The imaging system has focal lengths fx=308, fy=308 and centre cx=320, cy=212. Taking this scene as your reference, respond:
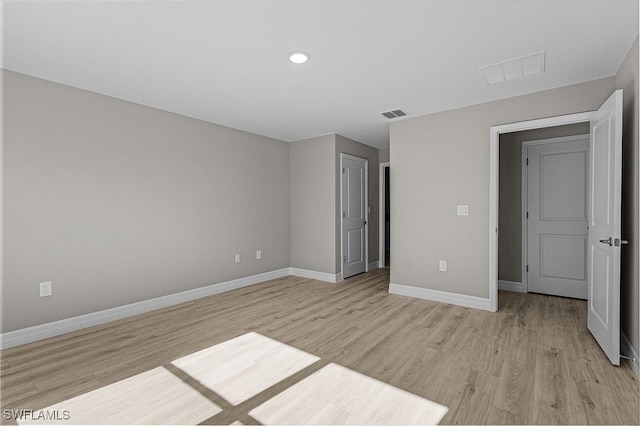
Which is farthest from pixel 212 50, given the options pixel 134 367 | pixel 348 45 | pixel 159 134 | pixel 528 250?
pixel 528 250

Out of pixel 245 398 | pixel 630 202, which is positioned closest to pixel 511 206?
pixel 630 202

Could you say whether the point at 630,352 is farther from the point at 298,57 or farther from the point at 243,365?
the point at 298,57

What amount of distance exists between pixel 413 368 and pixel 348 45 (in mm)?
2554

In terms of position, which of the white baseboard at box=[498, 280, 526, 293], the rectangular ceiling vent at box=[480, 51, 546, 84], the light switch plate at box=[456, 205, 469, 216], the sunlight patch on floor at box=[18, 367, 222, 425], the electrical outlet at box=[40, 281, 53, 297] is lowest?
the sunlight patch on floor at box=[18, 367, 222, 425]

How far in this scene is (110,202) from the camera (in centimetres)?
344

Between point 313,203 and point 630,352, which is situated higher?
point 313,203

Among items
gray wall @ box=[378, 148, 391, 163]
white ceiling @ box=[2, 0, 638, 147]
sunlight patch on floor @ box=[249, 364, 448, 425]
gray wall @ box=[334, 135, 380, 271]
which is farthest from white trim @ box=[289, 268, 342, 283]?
sunlight patch on floor @ box=[249, 364, 448, 425]

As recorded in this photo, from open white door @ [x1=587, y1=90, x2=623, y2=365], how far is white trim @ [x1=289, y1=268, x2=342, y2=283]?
325cm

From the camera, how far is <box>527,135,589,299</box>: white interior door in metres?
4.12

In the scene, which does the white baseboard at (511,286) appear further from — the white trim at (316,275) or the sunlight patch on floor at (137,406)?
the sunlight patch on floor at (137,406)

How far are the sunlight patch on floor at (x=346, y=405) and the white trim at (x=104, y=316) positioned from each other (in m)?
2.43

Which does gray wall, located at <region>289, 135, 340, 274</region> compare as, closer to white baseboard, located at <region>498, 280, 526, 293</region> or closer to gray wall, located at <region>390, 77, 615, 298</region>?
gray wall, located at <region>390, 77, 615, 298</region>

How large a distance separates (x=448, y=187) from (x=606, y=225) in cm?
171

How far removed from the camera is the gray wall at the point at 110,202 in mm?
2844
